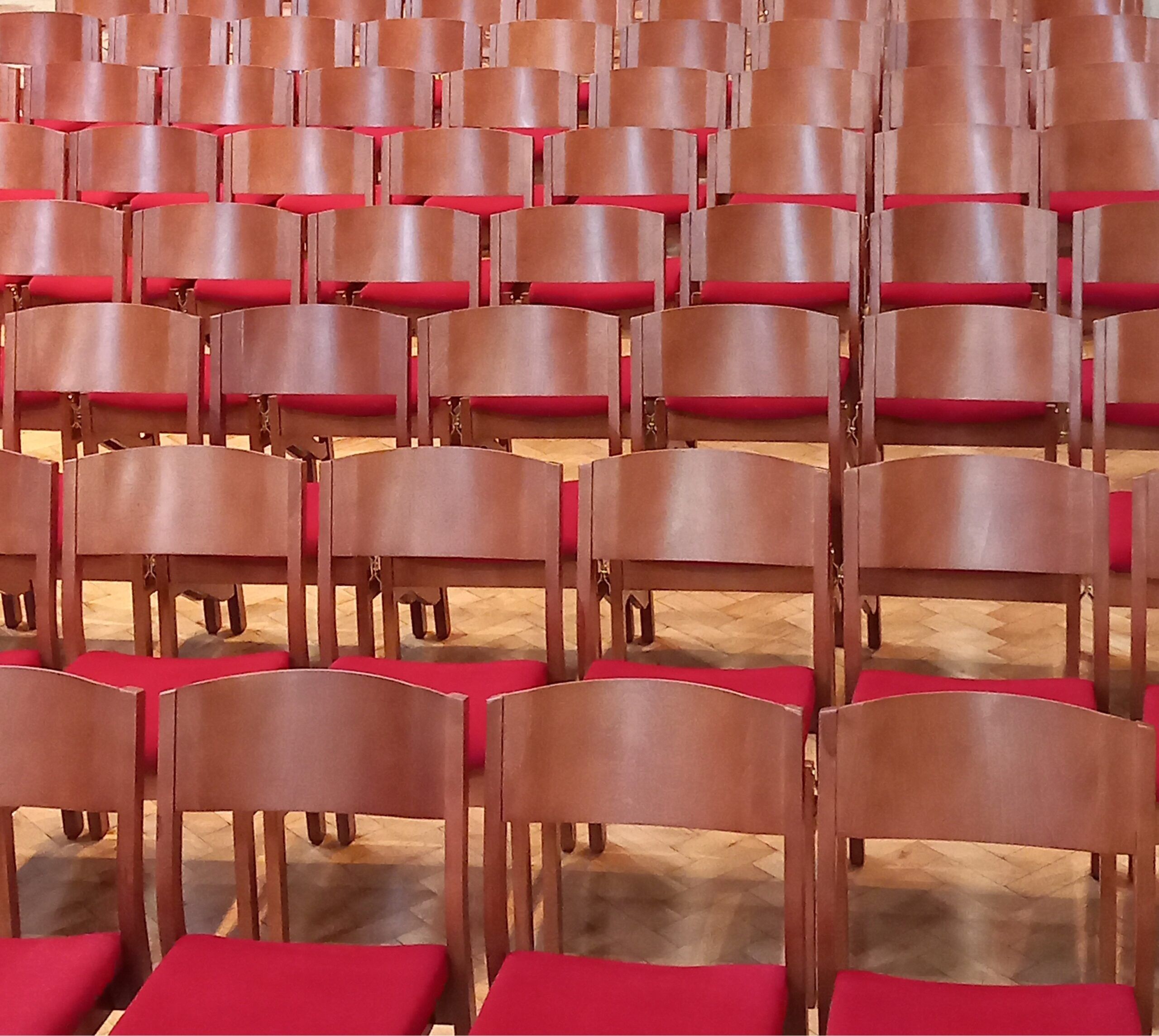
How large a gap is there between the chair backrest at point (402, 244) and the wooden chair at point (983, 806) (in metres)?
1.24

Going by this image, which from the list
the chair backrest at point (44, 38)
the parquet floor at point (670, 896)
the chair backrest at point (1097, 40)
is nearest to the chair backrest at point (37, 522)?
the parquet floor at point (670, 896)

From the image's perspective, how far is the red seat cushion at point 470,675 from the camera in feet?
4.76

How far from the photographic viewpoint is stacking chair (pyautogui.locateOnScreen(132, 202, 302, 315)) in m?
2.17

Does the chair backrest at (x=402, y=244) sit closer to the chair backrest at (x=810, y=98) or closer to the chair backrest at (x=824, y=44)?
the chair backrest at (x=810, y=98)

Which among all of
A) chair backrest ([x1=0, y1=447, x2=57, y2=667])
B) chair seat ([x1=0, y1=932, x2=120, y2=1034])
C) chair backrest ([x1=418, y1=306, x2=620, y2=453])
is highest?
chair backrest ([x1=418, y1=306, x2=620, y2=453])

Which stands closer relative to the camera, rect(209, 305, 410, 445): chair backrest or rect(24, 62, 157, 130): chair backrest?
rect(209, 305, 410, 445): chair backrest

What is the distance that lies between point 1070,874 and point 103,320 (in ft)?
4.18

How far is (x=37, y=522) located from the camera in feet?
5.16

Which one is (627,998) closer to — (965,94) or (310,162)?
→ (310,162)

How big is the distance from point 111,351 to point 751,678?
3.00 ft

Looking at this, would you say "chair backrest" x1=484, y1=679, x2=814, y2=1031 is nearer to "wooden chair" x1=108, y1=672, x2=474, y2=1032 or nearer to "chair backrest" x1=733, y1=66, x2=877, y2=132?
"wooden chair" x1=108, y1=672, x2=474, y2=1032

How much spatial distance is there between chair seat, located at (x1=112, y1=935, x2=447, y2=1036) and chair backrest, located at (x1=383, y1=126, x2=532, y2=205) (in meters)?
1.56

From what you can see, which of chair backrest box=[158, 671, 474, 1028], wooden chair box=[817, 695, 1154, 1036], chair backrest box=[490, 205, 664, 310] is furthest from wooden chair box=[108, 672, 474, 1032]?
chair backrest box=[490, 205, 664, 310]

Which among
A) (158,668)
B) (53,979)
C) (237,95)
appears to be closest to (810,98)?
(237,95)
